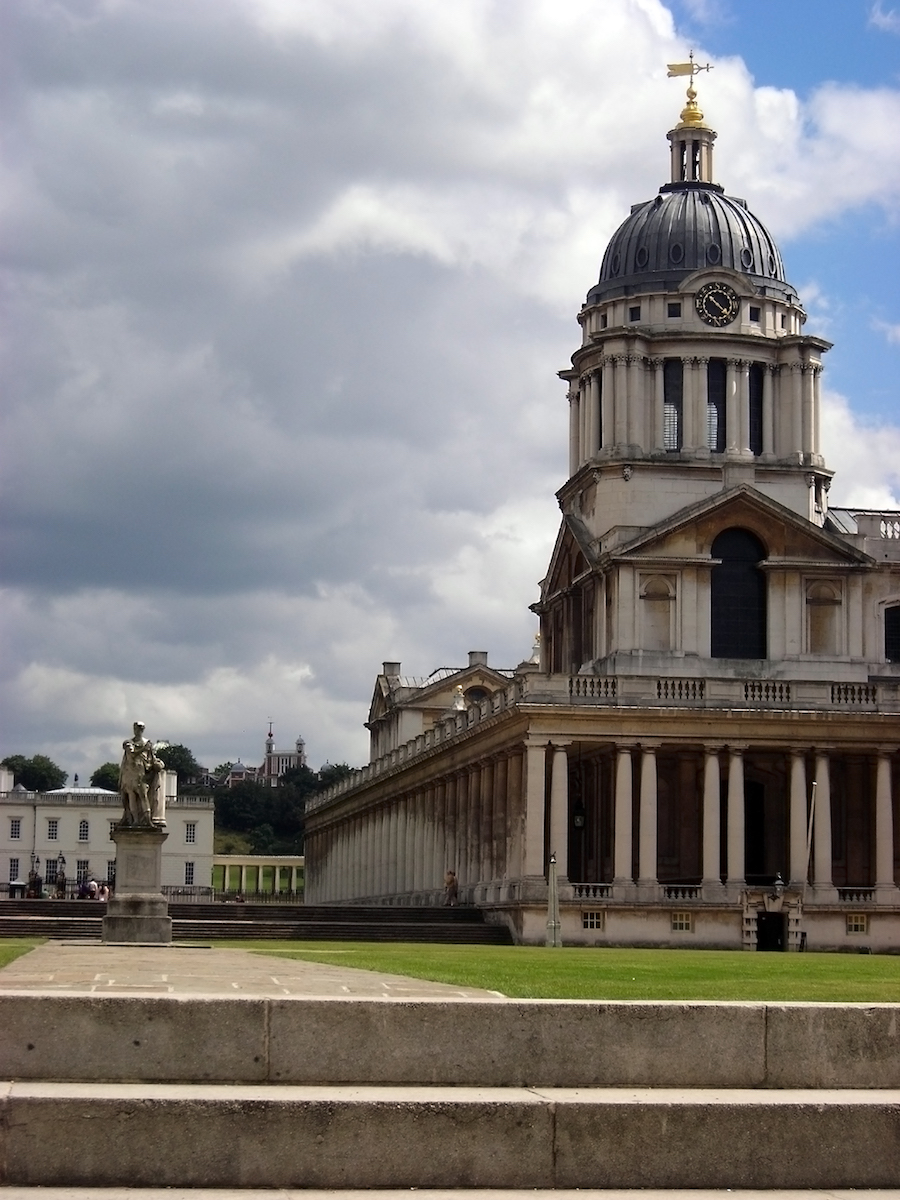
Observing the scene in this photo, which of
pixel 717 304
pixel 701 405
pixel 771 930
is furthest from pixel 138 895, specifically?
pixel 717 304

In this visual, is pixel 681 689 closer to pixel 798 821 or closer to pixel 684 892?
pixel 798 821

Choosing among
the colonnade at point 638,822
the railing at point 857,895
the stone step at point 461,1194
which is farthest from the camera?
the railing at point 857,895

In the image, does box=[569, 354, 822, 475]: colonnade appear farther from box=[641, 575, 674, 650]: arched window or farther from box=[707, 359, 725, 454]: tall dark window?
box=[641, 575, 674, 650]: arched window

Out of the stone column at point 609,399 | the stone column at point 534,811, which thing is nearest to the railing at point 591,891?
the stone column at point 534,811

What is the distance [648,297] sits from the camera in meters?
95.1

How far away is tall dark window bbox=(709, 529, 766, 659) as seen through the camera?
294ft

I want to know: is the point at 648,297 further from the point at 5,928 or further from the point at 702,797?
the point at 5,928

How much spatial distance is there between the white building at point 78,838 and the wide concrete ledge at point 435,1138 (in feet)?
565

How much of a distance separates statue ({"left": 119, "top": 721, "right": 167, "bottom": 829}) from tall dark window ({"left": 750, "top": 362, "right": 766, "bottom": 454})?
140 feet

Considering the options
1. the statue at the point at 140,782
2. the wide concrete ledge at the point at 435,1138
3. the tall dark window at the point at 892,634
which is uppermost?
the tall dark window at the point at 892,634

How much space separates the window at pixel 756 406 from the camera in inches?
3725

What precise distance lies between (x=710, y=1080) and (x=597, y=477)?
7315cm

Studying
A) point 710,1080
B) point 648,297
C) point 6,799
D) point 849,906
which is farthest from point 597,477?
point 6,799

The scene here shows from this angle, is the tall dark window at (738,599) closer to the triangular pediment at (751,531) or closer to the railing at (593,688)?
the triangular pediment at (751,531)
